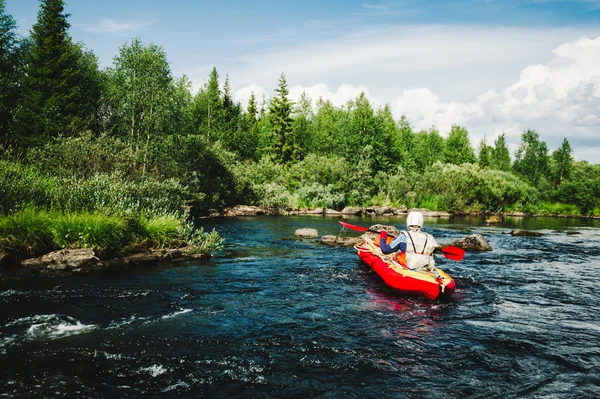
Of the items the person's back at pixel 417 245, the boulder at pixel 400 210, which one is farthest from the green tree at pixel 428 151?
the person's back at pixel 417 245

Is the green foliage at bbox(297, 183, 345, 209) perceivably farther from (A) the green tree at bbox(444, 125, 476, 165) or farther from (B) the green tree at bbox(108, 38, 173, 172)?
(A) the green tree at bbox(444, 125, 476, 165)

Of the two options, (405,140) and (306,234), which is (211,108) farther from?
(306,234)

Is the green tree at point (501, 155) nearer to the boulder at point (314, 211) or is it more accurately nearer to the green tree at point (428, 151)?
the green tree at point (428, 151)

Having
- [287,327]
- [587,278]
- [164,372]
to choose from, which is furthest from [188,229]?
[587,278]

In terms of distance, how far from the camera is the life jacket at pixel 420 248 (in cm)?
959

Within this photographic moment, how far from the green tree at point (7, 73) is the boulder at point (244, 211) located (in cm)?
1548

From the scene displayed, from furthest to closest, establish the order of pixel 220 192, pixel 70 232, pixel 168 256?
pixel 220 192, pixel 168 256, pixel 70 232

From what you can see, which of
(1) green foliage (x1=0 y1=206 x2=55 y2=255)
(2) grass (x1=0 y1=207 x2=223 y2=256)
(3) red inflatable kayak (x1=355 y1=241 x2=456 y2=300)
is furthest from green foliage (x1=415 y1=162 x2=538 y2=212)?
(1) green foliage (x1=0 y1=206 x2=55 y2=255)

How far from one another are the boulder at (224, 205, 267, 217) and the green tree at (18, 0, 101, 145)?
38.5 ft

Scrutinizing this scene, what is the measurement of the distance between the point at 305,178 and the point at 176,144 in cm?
1712

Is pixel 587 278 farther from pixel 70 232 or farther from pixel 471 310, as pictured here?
pixel 70 232

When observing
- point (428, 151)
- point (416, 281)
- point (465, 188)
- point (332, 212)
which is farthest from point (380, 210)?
point (428, 151)

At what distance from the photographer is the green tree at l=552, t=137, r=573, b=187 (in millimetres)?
60219

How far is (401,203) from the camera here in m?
41.9
